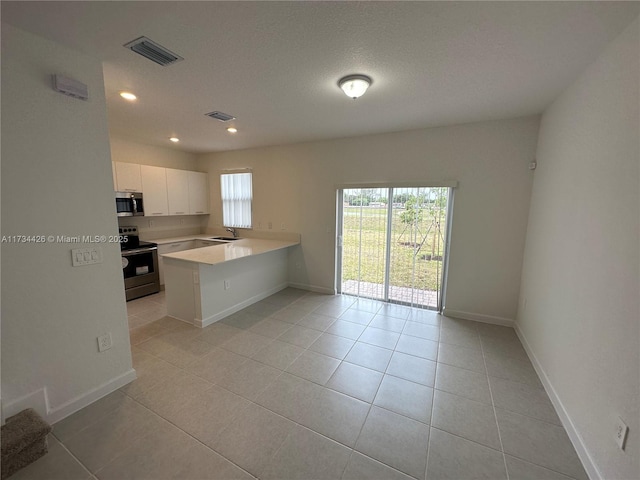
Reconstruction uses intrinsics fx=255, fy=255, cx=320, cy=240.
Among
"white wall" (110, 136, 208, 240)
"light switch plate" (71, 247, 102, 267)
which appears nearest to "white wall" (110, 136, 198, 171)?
"white wall" (110, 136, 208, 240)

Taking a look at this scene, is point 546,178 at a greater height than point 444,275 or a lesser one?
greater

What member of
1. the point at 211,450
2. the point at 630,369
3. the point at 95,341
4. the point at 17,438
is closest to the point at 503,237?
the point at 630,369

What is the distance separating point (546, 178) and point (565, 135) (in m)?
0.49

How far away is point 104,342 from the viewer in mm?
2057

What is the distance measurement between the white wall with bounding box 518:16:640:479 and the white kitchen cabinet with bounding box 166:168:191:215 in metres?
5.48

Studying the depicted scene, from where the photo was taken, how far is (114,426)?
1792 millimetres

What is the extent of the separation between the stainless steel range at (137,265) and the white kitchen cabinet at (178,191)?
76cm

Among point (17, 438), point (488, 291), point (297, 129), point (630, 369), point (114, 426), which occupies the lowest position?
point (114, 426)

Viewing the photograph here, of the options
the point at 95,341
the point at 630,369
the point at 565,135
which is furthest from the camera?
the point at 565,135

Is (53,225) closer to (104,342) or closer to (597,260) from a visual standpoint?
(104,342)

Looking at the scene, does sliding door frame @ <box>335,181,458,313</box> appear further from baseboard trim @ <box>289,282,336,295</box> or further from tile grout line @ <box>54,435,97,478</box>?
tile grout line @ <box>54,435,97,478</box>

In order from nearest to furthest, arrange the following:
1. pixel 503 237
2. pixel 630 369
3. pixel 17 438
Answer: pixel 630 369
pixel 17 438
pixel 503 237

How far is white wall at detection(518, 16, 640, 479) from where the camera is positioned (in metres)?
1.32

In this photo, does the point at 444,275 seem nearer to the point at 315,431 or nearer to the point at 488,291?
the point at 488,291
